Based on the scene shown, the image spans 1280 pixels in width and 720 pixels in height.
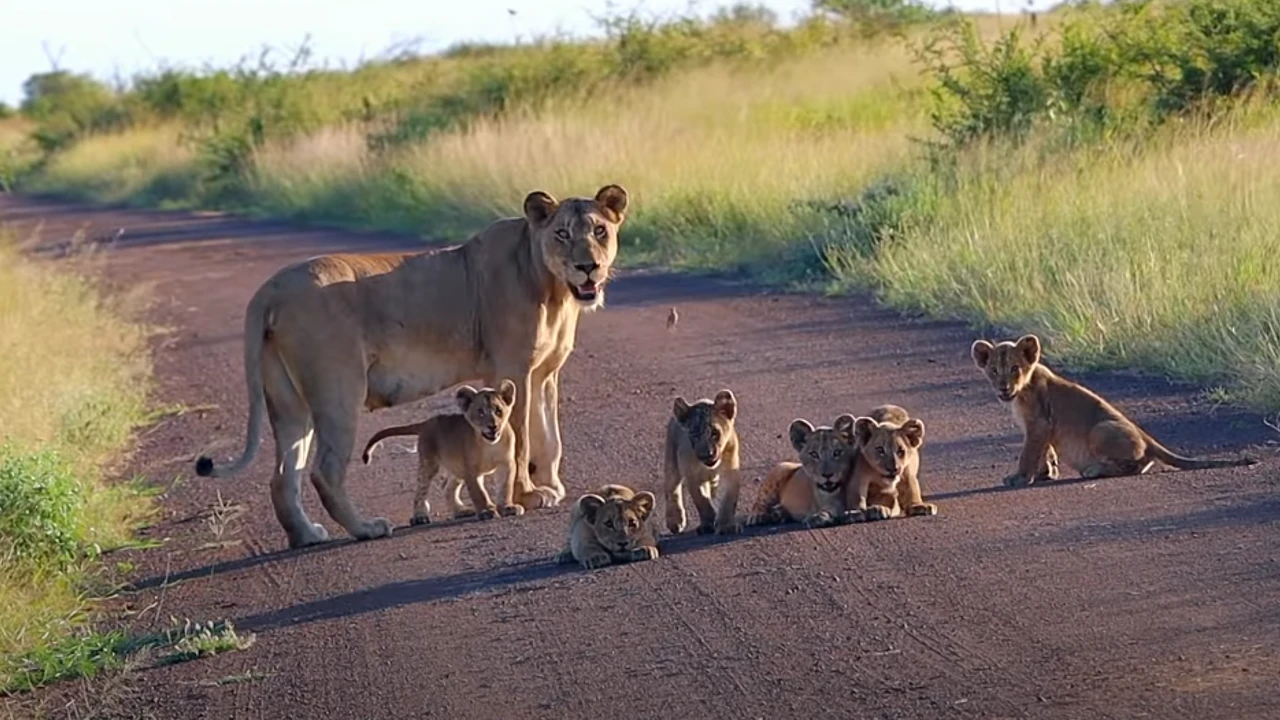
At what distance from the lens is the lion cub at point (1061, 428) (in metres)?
8.58

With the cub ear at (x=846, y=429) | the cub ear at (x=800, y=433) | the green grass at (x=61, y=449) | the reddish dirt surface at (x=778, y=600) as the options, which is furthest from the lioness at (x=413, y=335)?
the cub ear at (x=846, y=429)

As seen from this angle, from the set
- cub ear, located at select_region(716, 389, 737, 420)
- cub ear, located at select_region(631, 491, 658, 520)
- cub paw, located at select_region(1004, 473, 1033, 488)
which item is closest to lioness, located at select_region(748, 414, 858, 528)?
cub ear, located at select_region(716, 389, 737, 420)

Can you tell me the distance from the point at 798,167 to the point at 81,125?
135 ft

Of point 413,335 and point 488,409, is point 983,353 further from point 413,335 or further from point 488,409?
point 413,335

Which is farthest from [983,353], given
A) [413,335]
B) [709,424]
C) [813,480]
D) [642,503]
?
[413,335]

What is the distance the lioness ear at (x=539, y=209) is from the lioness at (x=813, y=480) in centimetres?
169

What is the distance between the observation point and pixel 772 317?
1512cm

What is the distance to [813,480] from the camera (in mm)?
8094

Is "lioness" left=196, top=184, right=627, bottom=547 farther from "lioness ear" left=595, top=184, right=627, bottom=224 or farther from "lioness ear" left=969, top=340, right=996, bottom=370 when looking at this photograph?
"lioness ear" left=969, top=340, right=996, bottom=370

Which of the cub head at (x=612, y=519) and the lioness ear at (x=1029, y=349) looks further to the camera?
the lioness ear at (x=1029, y=349)

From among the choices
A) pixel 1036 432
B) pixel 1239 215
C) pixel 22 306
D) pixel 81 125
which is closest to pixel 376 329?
pixel 1036 432

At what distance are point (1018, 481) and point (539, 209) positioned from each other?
231cm

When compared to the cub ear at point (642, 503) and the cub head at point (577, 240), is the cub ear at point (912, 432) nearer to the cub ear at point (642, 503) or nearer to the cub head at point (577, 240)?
the cub ear at point (642, 503)

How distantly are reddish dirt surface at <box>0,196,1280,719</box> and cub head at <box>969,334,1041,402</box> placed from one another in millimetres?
397
